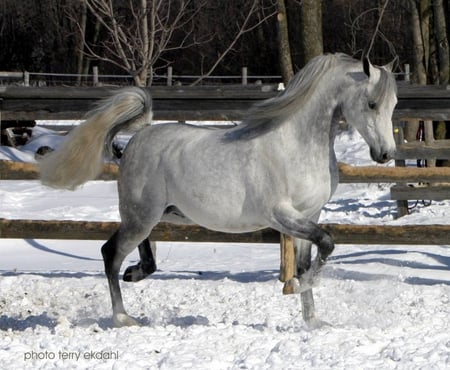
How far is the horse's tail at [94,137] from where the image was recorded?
607 centimetres

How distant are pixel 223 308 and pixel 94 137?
151 cm

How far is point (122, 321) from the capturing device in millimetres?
5820

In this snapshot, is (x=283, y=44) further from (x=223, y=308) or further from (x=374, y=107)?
(x=374, y=107)

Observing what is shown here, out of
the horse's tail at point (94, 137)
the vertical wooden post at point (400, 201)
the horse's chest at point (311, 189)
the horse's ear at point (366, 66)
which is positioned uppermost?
the horse's ear at point (366, 66)

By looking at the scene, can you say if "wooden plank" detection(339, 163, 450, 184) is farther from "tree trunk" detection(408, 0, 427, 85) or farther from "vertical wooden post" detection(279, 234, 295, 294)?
"tree trunk" detection(408, 0, 427, 85)

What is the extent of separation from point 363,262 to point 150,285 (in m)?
2.02

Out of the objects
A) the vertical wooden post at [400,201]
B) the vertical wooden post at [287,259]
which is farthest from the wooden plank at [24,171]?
the vertical wooden post at [400,201]

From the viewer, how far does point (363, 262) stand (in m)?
8.42

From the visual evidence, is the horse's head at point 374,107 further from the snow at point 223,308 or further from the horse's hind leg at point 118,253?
the horse's hind leg at point 118,253

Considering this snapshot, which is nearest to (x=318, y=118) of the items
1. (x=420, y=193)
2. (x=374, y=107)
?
(x=374, y=107)

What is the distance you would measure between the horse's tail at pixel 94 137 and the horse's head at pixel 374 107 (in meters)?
1.48

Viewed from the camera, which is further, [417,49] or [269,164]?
[417,49]

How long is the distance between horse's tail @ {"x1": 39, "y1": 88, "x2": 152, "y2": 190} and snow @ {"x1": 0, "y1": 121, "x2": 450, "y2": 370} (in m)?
0.95

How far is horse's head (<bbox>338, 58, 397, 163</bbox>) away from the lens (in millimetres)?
5180
